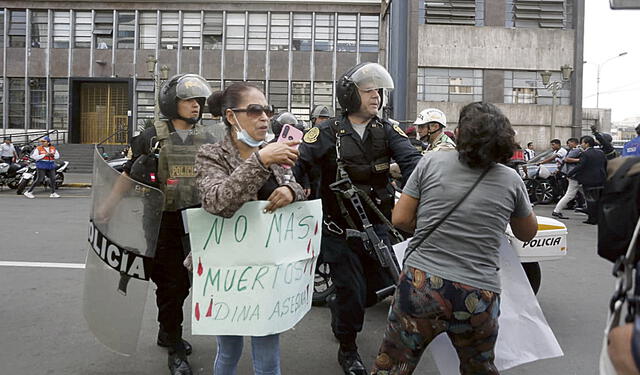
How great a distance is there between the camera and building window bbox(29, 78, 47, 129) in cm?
3161

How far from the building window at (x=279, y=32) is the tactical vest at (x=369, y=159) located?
95.2 feet

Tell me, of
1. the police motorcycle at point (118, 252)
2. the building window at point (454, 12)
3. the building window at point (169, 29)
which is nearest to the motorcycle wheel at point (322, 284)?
the police motorcycle at point (118, 252)

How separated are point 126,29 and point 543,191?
25.4 metres

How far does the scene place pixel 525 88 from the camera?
2833 centimetres

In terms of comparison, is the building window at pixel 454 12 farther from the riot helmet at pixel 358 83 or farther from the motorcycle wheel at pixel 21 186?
the riot helmet at pixel 358 83

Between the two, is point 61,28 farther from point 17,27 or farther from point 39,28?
point 17,27

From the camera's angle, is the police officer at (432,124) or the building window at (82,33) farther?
the building window at (82,33)

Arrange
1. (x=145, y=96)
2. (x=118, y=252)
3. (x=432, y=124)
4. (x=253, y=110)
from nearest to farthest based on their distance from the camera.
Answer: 1. (x=253, y=110)
2. (x=118, y=252)
3. (x=432, y=124)
4. (x=145, y=96)

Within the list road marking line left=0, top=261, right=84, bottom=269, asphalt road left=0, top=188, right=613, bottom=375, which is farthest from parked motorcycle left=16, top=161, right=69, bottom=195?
road marking line left=0, top=261, right=84, bottom=269

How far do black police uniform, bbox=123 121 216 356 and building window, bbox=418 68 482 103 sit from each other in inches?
998

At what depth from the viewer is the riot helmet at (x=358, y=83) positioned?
350cm

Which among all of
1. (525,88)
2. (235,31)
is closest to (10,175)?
(235,31)

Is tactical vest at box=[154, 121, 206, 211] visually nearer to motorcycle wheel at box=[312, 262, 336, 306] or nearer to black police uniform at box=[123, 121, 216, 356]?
black police uniform at box=[123, 121, 216, 356]

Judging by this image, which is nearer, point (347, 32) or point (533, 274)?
point (533, 274)
